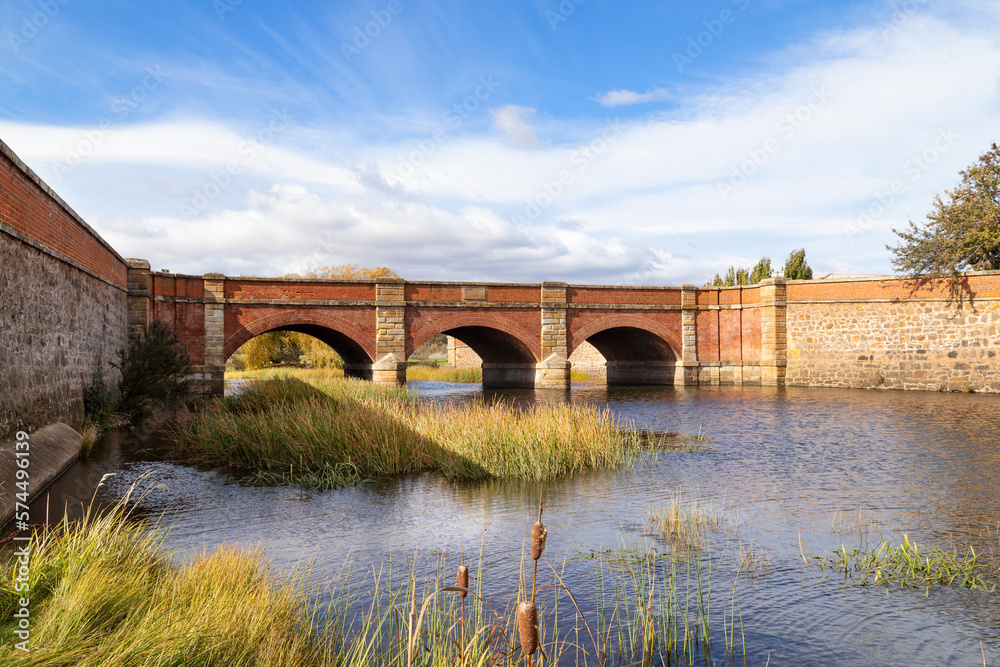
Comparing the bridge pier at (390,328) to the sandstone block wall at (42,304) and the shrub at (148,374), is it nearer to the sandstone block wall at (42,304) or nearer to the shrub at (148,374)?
the shrub at (148,374)

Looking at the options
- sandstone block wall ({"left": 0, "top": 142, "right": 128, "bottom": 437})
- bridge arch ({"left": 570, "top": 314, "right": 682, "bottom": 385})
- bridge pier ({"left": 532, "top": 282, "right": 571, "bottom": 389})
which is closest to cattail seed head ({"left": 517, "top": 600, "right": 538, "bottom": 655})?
sandstone block wall ({"left": 0, "top": 142, "right": 128, "bottom": 437})

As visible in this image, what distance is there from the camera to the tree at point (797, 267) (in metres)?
48.0

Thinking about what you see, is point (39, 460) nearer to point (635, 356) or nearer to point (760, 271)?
point (635, 356)

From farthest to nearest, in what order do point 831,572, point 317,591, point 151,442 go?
point 151,442
point 831,572
point 317,591

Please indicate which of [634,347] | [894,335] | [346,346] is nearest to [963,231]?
[894,335]

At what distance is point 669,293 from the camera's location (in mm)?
32594

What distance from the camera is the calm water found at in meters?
5.18

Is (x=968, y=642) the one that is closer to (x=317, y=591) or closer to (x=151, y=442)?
(x=317, y=591)

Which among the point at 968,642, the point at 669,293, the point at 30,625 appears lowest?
the point at 968,642

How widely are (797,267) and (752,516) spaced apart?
44.0m

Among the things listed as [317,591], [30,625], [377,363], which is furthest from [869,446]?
[377,363]

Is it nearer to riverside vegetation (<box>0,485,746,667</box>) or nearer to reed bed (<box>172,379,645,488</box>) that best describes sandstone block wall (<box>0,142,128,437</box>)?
reed bed (<box>172,379,645,488</box>)

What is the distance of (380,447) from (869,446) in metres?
9.03

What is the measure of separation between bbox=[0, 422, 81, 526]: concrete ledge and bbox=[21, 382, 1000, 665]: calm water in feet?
0.96
